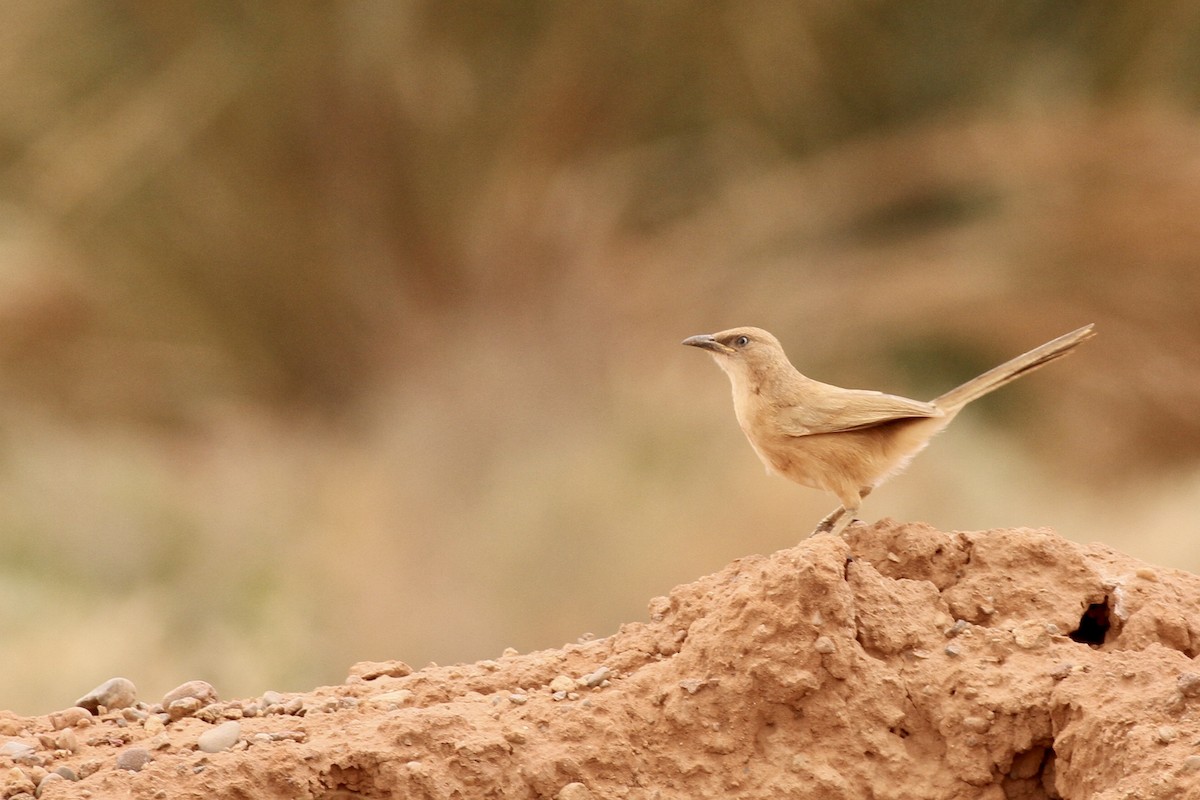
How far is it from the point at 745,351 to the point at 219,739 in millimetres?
1588

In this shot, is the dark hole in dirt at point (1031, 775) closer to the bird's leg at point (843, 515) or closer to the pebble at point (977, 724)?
the pebble at point (977, 724)

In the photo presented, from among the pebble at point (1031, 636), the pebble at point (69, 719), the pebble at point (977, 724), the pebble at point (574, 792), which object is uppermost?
the pebble at point (69, 719)

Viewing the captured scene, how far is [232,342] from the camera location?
324 inches

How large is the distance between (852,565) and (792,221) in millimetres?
5683

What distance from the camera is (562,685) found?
291 centimetres

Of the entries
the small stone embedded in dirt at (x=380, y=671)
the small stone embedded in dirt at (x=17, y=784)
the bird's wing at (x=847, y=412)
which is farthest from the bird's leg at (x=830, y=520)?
the small stone embedded in dirt at (x=17, y=784)

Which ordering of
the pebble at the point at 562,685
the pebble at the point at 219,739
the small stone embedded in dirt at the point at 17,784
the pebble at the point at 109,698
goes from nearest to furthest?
1. the small stone embedded in dirt at the point at 17,784
2. the pebble at the point at 219,739
3. the pebble at the point at 562,685
4. the pebble at the point at 109,698

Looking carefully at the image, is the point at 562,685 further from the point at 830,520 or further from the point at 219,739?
the point at 830,520

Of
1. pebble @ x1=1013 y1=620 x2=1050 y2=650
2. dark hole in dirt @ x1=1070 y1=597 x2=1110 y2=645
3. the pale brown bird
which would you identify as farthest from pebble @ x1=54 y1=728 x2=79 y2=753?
dark hole in dirt @ x1=1070 y1=597 x2=1110 y2=645

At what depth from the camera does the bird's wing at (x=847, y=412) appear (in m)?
3.39

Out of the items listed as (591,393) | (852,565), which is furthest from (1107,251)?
(852,565)

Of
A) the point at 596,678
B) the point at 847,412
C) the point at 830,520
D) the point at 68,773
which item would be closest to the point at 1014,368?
the point at 847,412

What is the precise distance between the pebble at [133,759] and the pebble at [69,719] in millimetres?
315

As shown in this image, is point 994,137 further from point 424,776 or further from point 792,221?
point 424,776
